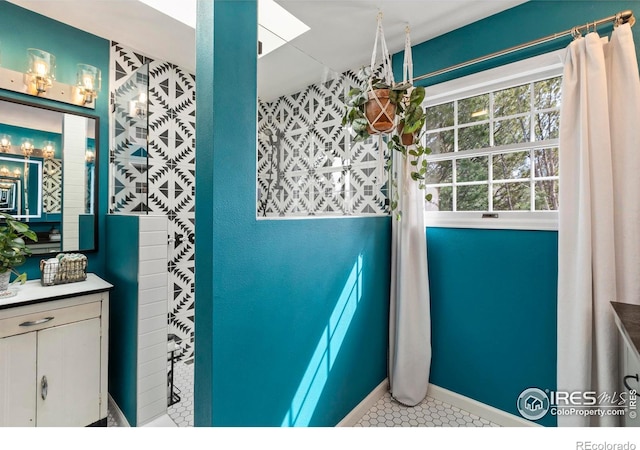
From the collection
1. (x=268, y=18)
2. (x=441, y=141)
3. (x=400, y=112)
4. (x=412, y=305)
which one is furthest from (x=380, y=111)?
(x=412, y=305)

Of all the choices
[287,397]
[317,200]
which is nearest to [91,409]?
[287,397]

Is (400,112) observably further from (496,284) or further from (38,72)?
(38,72)

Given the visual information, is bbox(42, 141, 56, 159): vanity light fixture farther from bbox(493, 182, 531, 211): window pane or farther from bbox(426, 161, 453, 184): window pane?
bbox(493, 182, 531, 211): window pane

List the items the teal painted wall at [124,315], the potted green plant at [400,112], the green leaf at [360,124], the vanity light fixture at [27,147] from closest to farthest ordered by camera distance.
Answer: the potted green plant at [400,112], the green leaf at [360,124], the teal painted wall at [124,315], the vanity light fixture at [27,147]

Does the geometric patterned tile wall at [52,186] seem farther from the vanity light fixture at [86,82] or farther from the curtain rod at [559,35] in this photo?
the curtain rod at [559,35]

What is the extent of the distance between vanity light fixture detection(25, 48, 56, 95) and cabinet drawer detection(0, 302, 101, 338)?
53.2 inches

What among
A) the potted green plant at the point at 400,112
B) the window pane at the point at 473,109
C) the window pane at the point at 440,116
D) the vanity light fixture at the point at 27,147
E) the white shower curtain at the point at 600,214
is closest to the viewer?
the white shower curtain at the point at 600,214

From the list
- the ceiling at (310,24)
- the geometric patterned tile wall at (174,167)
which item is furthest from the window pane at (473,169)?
the geometric patterned tile wall at (174,167)

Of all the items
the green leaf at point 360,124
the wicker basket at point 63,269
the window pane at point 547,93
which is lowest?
the wicker basket at point 63,269

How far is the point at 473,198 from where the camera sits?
1.89 meters

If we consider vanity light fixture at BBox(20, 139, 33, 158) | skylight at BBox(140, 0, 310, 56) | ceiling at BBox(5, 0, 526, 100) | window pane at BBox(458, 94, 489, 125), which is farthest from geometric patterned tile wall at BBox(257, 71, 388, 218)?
vanity light fixture at BBox(20, 139, 33, 158)

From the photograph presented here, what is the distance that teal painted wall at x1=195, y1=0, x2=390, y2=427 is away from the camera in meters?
0.97

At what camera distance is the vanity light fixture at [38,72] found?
1691 mm

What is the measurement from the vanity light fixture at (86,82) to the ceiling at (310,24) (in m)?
0.28
